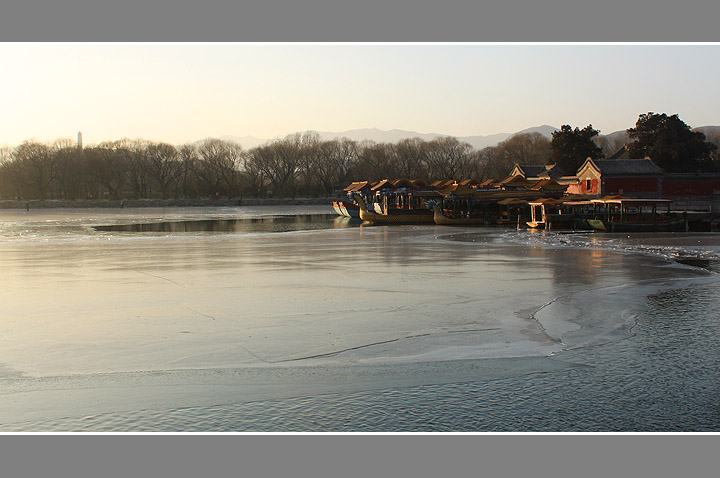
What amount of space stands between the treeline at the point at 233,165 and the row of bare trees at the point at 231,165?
202mm

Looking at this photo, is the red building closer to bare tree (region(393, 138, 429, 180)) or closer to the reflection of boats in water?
the reflection of boats in water

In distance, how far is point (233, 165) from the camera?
14350 centimetres

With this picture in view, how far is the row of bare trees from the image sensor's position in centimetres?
13012

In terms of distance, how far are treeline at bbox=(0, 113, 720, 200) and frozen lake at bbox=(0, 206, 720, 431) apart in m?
111

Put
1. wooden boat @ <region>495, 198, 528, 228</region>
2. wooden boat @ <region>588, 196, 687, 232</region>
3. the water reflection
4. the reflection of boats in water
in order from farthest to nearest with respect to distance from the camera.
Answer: the reflection of boats in water, wooden boat @ <region>495, 198, 528, 228</region>, the water reflection, wooden boat @ <region>588, 196, 687, 232</region>

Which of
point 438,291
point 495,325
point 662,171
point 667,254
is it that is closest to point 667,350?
point 495,325

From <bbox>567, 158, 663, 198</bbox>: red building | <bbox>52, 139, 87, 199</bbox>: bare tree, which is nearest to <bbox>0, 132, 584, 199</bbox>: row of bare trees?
<bbox>52, 139, 87, 199</bbox>: bare tree

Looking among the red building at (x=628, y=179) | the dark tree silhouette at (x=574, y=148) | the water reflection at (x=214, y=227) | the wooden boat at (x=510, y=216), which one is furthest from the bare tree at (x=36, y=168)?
the red building at (x=628, y=179)

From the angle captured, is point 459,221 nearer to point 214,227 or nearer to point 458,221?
point 458,221

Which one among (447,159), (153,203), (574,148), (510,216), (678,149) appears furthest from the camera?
(447,159)

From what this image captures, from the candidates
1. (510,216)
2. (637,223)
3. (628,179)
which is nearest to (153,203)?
(510,216)

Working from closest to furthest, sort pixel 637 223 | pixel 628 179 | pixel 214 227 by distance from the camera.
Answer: pixel 637 223 → pixel 214 227 → pixel 628 179

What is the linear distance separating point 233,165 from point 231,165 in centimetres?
51

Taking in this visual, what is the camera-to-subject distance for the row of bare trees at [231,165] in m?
130
